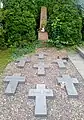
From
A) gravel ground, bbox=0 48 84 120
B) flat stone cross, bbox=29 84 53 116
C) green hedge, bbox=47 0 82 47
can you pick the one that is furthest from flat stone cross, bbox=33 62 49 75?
green hedge, bbox=47 0 82 47

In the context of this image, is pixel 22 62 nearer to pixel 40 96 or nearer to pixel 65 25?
pixel 40 96

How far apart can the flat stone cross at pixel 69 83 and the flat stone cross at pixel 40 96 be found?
0.30 meters

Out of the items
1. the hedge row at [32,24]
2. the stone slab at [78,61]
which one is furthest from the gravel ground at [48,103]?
the hedge row at [32,24]

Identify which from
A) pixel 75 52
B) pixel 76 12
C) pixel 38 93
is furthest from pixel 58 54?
pixel 38 93

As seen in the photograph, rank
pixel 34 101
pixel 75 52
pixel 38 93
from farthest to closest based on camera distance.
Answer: pixel 75 52 < pixel 38 93 < pixel 34 101

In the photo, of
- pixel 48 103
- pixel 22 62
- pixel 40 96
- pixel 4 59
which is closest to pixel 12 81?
pixel 40 96

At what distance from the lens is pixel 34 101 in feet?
10.9

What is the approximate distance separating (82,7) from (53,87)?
223 inches

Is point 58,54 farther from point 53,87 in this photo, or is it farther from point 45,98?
point 45,98

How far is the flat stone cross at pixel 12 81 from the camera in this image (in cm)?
368

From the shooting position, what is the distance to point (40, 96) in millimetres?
3426

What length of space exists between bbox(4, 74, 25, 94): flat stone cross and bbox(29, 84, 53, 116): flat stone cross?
11.8 inches

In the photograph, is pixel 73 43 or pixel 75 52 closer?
pixel 75 52

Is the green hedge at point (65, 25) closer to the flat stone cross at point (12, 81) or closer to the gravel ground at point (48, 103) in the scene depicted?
the gravel ground at point (48, 103)
